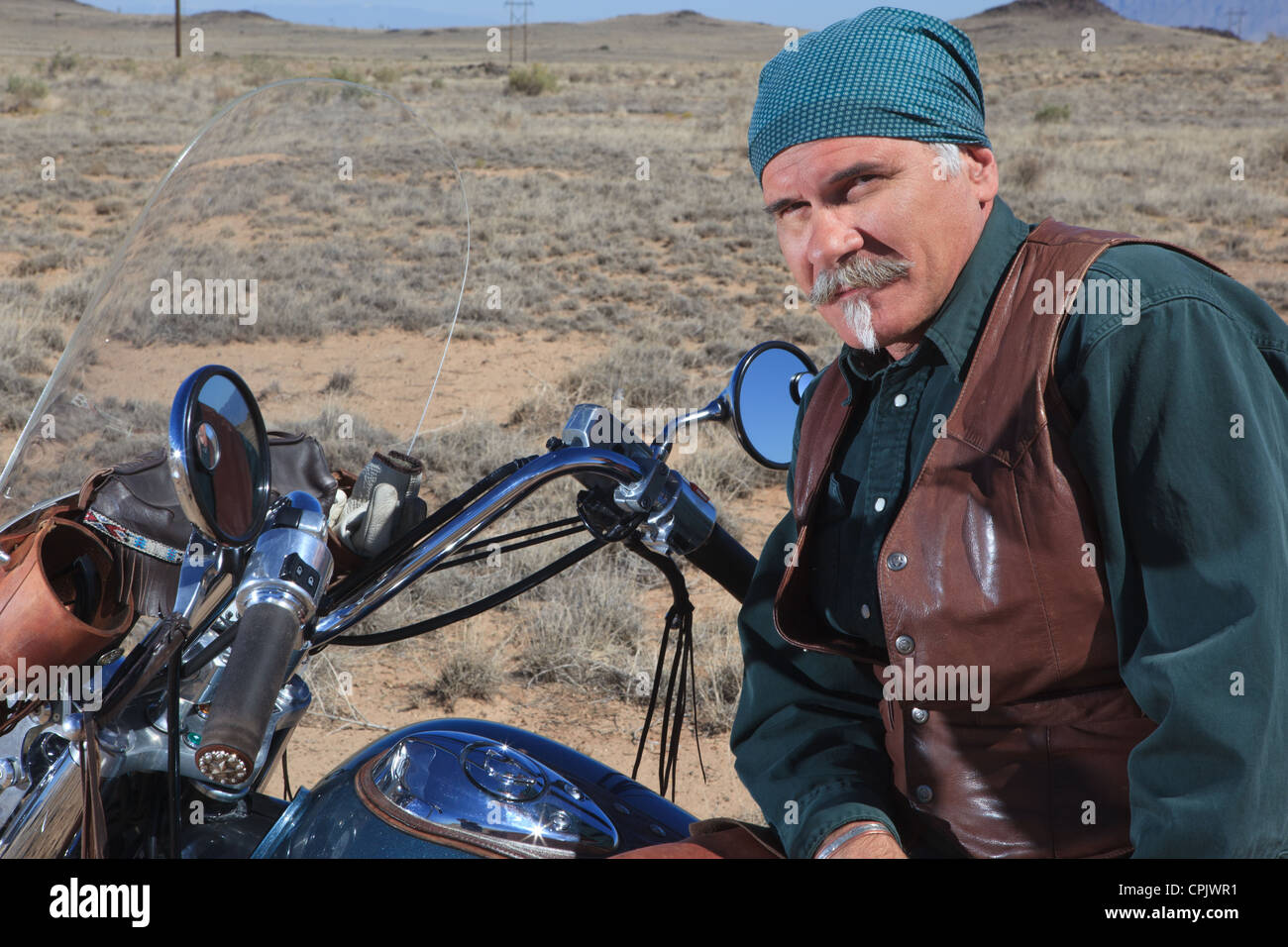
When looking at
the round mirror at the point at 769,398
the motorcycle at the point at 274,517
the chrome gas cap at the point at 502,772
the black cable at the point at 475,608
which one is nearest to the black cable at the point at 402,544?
the motorcycle at the point at 274,517

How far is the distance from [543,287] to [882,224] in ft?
28.9

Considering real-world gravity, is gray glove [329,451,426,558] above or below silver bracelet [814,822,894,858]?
above

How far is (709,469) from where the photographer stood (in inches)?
238

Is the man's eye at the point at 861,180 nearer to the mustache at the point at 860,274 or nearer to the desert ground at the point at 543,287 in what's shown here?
the mustache at the point at 860,274

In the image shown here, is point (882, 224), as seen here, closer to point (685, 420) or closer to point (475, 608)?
point (685, 420)

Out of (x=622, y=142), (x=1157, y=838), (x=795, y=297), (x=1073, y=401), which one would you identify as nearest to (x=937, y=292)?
(x=1073, y=401)

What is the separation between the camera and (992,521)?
131 centimetres

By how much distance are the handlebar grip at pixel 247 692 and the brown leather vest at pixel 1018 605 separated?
74 cm

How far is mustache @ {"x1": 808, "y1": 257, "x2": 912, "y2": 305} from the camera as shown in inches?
58.4

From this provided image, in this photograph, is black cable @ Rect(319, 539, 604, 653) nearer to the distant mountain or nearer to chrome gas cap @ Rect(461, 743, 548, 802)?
chrome gas cap @ Rect(461, 743, 548, 802)

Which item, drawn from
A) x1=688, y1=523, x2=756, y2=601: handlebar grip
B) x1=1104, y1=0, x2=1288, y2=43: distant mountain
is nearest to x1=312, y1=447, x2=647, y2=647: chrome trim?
x1=688, y1=523, x2=756, y2=601: handlebar grip

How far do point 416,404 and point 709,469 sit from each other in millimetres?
4197

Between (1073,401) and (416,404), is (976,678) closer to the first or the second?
(1073,401)

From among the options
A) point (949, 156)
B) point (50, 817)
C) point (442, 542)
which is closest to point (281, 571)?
point (442, 542)
